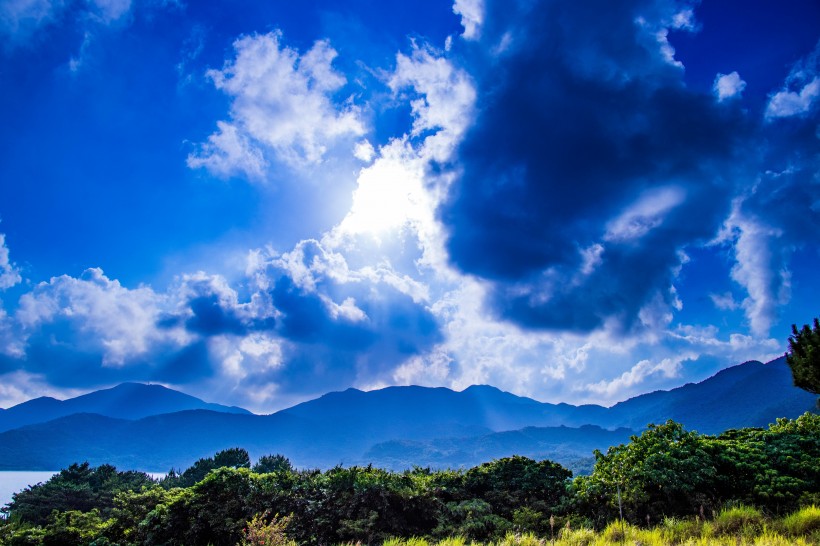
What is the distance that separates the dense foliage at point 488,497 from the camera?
1177 centimetres

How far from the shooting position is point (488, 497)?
50.3 ft

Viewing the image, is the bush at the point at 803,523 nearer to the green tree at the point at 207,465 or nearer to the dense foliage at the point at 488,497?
the dense foliage at the point at 488,497

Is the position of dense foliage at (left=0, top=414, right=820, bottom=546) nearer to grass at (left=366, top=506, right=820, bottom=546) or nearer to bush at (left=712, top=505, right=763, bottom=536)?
bush at (left=712, top=505, right=763, bottom=536)

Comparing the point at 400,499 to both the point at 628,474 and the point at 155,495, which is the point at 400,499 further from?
the point at 155,495

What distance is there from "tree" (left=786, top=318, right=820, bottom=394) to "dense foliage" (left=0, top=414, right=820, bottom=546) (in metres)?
13.3

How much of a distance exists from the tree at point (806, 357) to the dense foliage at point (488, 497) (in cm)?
1334

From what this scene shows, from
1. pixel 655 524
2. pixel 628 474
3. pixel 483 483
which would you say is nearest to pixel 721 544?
pixel 655 524

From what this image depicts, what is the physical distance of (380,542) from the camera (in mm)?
12094

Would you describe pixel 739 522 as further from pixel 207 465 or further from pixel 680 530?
pixel 207 465

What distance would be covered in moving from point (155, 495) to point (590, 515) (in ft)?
50.5

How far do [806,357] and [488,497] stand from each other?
2227 centimetres

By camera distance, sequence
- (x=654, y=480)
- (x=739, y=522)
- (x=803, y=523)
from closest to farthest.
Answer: (x=803, y=523) < (x=739, y=522) < (x=654, y=480)

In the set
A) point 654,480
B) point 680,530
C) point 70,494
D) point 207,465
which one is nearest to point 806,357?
point 654,480

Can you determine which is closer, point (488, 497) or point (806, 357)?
point (488, 497)
